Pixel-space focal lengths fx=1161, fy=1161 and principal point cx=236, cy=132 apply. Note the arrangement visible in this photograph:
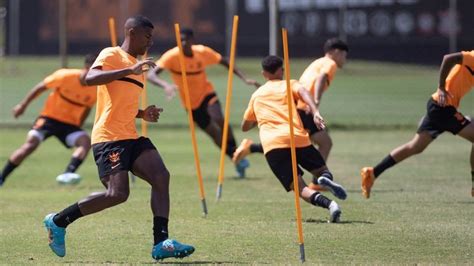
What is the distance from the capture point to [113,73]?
9.32 m

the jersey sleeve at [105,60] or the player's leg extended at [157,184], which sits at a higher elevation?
the jersey sleeve at [105,60]

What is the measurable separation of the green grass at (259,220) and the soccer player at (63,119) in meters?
0.42

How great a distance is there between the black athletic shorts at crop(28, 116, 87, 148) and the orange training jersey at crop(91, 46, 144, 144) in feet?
21.6

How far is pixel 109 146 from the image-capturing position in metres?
9.65

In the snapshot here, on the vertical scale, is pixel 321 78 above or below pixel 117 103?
below

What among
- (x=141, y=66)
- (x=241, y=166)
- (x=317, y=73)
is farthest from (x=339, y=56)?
(x=141, y=66)

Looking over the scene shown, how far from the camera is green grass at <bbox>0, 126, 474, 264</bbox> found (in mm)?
9906

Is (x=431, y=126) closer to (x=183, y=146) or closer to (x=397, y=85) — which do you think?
(x=183, y=146)

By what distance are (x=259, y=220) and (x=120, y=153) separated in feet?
9.53

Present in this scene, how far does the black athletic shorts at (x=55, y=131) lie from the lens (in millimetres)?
16234

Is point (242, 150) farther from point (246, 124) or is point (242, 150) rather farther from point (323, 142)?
point (246, 124)

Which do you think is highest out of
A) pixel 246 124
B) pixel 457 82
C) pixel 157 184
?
pixel 457 82

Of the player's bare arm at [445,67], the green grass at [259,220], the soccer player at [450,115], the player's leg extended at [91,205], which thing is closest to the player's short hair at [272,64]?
the green grass at [259,220]

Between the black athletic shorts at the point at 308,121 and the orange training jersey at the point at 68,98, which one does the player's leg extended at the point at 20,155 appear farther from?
the black athletic shorts at the point at 308,121
